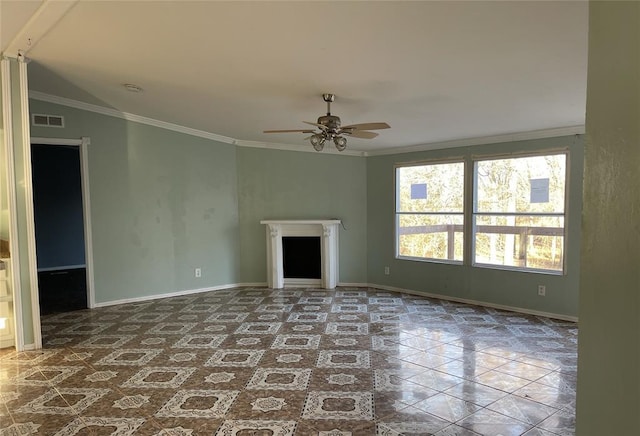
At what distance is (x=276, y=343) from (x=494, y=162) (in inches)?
149

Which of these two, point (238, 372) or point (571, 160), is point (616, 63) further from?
point (571, 160)

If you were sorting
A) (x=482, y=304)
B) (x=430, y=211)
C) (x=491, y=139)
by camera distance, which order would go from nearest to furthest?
(x=491, y=139) < (x=482, y=304) < (x=430, y=211)

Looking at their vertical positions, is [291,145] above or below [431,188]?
above

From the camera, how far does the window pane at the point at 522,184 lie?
16.4 feet

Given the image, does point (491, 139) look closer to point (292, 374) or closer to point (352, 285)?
point (352, 285)

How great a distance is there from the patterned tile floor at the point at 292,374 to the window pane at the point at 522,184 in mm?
1425

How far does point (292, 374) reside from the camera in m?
3.30

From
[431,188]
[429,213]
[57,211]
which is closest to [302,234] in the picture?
[429,213]

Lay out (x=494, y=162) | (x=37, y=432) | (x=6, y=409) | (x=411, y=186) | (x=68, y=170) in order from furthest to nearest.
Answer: (x=68, y=170) → (x=411, y=186) → (x=494, y=162) → (x=6, y=409) → (x=37, y=432)

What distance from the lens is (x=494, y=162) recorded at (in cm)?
552

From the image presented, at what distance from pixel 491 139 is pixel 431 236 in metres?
1.66

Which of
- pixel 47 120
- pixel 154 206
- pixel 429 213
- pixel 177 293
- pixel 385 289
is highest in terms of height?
pixel 47 120

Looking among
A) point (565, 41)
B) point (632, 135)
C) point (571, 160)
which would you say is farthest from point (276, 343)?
point (571, 160)

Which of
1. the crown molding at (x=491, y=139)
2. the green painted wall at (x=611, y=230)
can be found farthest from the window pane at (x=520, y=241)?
the green painted wall at (x=611, y=230)
